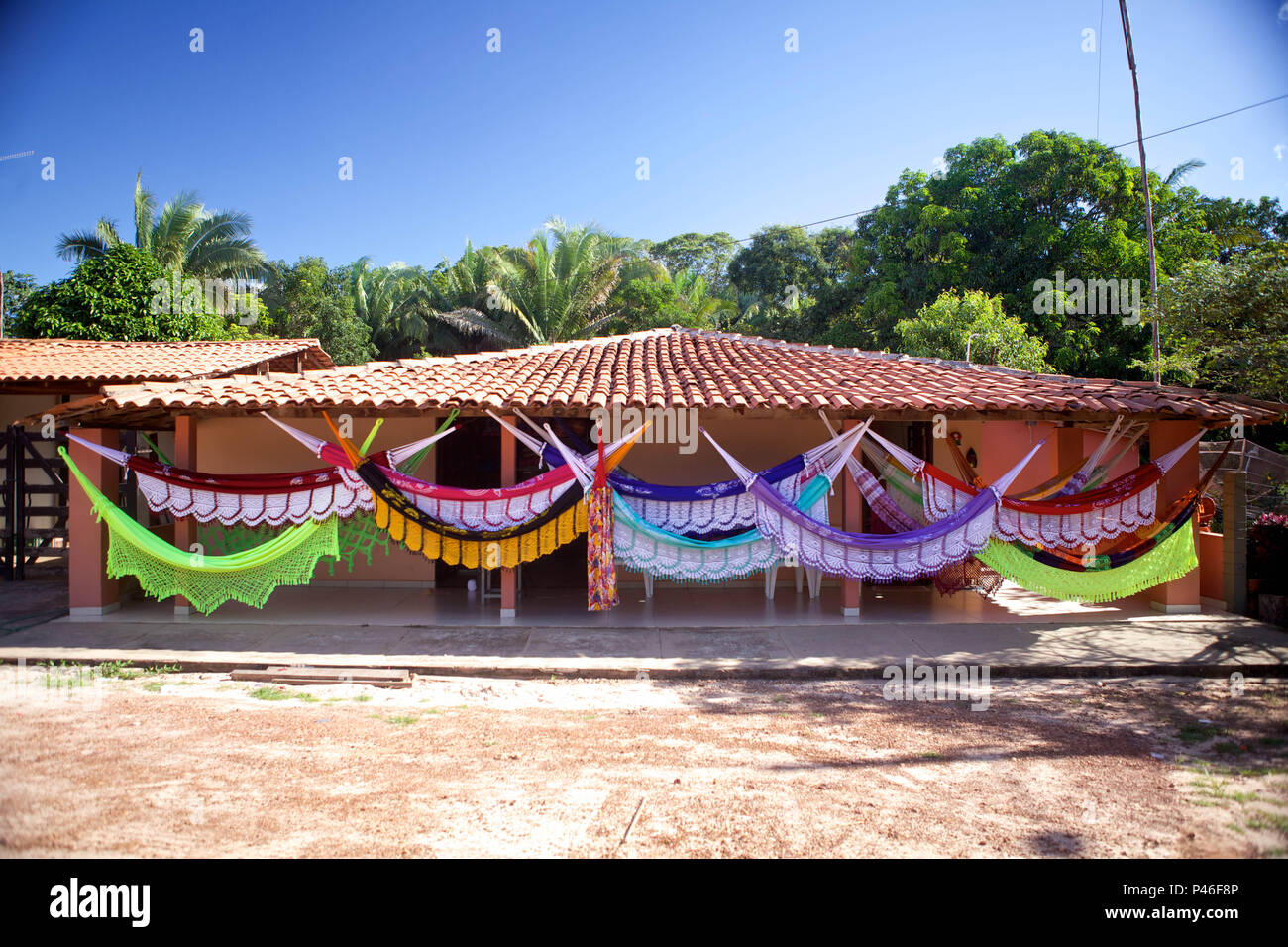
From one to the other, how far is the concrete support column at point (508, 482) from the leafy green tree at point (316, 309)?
1473 cm

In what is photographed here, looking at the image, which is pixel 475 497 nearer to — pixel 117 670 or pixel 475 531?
pixel 475 531

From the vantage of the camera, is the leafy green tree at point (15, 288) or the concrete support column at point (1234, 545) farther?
the leafy green tree at point (15, 288)

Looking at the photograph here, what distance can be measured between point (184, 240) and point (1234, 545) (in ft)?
68.4

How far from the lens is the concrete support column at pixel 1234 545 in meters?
7.16

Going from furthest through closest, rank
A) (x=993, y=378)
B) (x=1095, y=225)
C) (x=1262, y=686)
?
1. (x=1095, y=225)
2. (x=993, y=378)
3. (x=1262, y=686)

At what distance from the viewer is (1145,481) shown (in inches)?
273

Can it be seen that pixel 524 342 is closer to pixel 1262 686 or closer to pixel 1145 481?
pixel 1145 481

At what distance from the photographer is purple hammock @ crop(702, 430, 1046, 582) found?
6629 millimetres

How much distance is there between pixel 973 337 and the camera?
1357cm

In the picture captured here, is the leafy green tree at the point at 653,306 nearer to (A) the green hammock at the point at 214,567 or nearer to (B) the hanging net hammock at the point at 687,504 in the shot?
(B) the hanging net hammock at the point at 687,504

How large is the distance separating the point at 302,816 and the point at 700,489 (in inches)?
166

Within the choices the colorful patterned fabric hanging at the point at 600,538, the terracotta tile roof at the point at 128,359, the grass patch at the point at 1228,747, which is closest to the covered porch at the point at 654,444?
the colorful patterned fabric hanging at the point at 600,538

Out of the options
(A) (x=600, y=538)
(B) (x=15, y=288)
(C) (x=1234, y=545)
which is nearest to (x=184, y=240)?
(B) (x=15, y=288)
